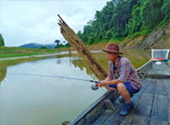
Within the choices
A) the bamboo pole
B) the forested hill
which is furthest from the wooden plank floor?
the forested hill

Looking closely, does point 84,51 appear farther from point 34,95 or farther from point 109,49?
point 34,95

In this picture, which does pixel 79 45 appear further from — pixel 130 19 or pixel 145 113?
pixel 130 19

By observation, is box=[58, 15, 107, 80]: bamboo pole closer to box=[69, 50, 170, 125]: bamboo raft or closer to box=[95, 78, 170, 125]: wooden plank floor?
box=[69, 50, 170, 125]: bamboo raft

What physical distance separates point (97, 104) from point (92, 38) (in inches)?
2119

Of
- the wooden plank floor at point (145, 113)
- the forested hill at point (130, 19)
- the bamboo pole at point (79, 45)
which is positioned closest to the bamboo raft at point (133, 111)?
the wooden plank floor at point (145, 113)

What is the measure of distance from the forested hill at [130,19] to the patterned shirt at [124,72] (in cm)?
2318

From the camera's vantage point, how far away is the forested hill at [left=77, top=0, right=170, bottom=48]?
940 inches

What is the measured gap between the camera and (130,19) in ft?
123

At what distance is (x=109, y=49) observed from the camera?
6.27 feet

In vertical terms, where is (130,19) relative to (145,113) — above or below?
above

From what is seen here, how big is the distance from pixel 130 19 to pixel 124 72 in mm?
40498

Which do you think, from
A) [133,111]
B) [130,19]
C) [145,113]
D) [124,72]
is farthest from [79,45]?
[130,19]

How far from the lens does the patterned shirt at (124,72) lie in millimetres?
1806

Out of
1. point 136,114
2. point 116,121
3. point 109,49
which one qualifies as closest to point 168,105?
point 136,114
